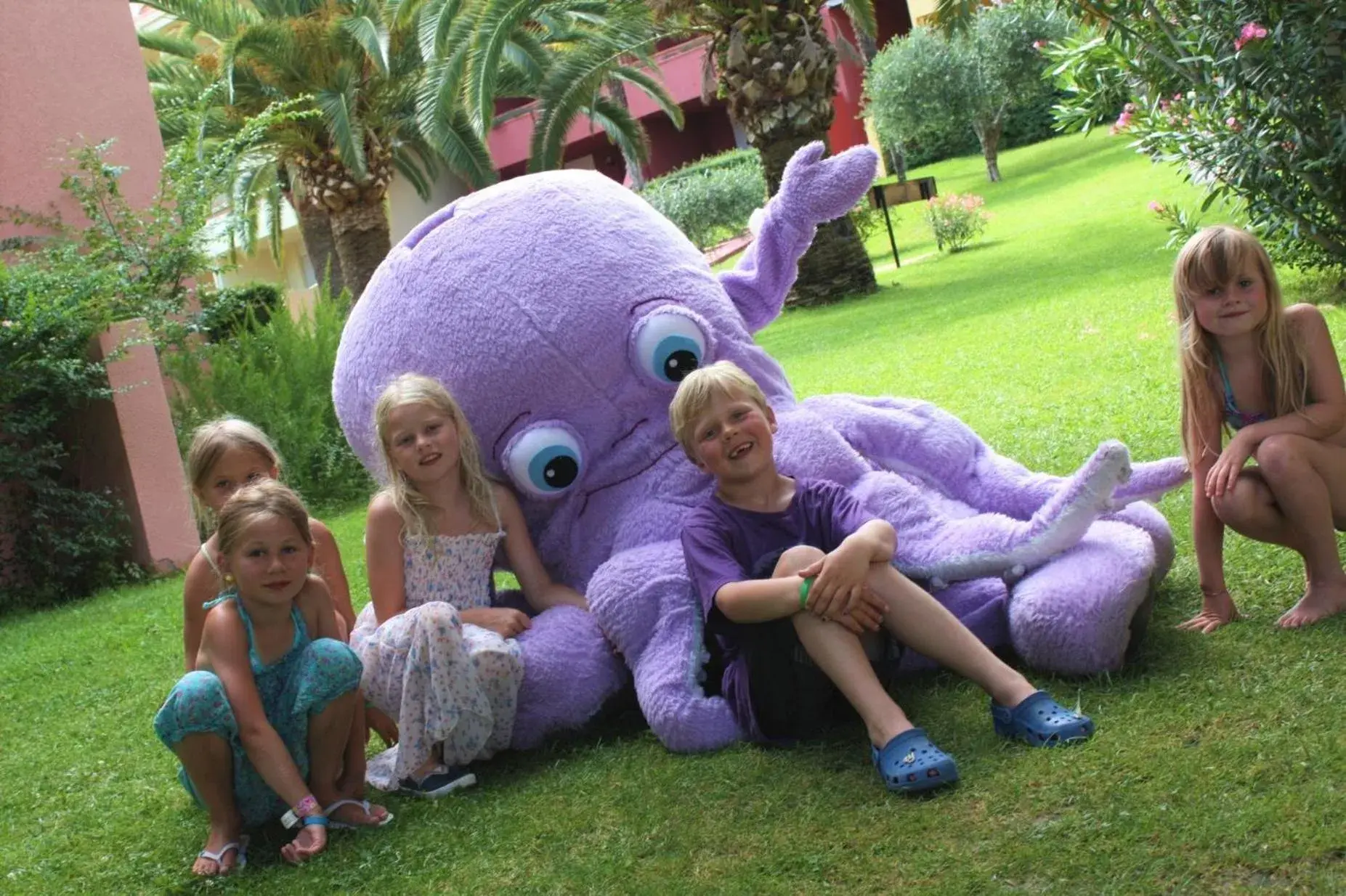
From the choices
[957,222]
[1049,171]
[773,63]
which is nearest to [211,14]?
[773,63]

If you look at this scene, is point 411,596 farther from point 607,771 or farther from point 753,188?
point 753,188

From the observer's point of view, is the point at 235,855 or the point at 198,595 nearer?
the point at 235,855

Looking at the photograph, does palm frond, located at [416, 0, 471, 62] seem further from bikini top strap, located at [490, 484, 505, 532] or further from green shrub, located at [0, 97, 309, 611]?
bikini top strap, located at [490, 484, 505, 532]

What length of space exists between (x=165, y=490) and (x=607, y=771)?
271 inches

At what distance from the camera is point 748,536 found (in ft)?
11.6

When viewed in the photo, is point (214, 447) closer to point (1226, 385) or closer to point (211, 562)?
point (211, 562)

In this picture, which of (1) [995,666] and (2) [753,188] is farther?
(2) [753,188]

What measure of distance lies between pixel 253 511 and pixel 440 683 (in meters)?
0.66

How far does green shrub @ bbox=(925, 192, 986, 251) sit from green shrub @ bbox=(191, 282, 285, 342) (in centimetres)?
835

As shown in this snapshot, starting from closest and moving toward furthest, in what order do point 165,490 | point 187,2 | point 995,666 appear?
1. point 995,666
2. point 165,490
3. point 187,2

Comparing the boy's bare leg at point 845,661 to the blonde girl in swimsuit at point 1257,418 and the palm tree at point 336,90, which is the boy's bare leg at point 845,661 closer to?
the blonde girl in swimsuit at point 1257,418

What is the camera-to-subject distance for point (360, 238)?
17109mm

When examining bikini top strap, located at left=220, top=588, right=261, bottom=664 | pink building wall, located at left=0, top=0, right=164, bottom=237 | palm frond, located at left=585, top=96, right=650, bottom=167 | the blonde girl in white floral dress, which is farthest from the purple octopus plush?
palm frond, located at left=585, top=96, right=650, bottom=167

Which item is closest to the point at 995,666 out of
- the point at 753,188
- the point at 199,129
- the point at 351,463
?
the point at 351,463
